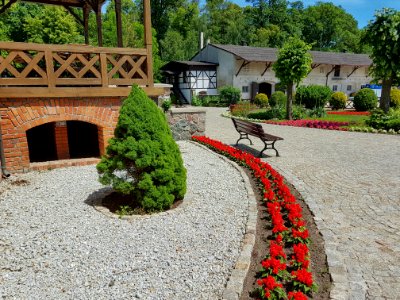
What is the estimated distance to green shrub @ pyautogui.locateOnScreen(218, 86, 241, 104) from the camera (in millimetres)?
29334

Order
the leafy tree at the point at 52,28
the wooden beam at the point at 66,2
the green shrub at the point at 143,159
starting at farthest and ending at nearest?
the leafy tree at the point at 52,28 < the wooden beam at the point at 66,2 < the green shrub at the point at 143,159

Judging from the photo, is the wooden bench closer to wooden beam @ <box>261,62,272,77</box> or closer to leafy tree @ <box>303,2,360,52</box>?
wooden beam @ <box>261,62,272,77</box>

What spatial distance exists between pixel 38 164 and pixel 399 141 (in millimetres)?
11582

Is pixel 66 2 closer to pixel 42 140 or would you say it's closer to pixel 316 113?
pixel 42 140

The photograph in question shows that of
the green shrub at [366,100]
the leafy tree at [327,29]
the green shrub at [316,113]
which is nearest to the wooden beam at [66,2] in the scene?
the green shrub at [316,113]

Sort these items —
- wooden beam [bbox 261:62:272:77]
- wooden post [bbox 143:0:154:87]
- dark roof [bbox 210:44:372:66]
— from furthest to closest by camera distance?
wooden beam [bbox 261:62:272:77] < dark roof [bbox 210:44:372:66] < wooden post [bbox 143:0:154:87]

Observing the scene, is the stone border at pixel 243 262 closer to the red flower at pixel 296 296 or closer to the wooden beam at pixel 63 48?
the red flower at pixel 296 296

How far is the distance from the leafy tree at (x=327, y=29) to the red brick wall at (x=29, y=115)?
211 feet

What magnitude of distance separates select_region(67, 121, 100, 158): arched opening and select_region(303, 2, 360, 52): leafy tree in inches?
2494

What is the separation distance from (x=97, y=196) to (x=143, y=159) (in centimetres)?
144

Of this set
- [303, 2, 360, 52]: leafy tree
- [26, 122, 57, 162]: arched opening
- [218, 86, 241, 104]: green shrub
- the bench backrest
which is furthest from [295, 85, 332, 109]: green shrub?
[303, 2, 360, 52]: leafy tree

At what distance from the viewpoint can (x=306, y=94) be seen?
22594 millimetres

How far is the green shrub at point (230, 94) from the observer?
96.2 ft

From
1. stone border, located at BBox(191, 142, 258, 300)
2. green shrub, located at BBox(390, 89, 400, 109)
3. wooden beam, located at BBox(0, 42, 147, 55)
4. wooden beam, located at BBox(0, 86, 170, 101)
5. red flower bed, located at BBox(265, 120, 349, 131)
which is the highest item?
wooden beam, located at BBox(0, 42, 147, 55)
